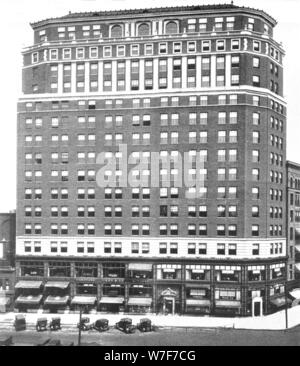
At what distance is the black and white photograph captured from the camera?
70.5 m

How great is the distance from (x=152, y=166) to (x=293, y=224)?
26.4m

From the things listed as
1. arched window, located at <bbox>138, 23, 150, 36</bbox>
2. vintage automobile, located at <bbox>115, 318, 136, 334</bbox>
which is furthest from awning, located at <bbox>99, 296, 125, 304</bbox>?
arched window, located at <bbox>138, 23, 150, 36</bbox>

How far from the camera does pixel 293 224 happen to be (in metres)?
81.8

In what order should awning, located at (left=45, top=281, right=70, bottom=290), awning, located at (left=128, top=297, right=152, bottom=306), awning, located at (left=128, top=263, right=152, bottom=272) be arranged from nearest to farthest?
awning, located at (left=128, top=297, right=152, bottom=306) < awning, located at (left=128, top=263, right=152, bottom=272) < awning, located at (left=45, top=281, right=70, bottom=290)

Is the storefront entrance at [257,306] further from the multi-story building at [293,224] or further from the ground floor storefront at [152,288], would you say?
the multi-story building at [293,224]

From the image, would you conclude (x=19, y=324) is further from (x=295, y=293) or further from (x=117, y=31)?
(x=117, y=31)

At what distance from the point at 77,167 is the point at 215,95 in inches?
862

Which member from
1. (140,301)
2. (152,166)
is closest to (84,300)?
(140,301)

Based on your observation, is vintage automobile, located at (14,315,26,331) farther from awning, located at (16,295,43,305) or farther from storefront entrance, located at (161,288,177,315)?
storefront entrance, located at (161,288,177,315)

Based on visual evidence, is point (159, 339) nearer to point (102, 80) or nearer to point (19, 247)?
point (19, 247)

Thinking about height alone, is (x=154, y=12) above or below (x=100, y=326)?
above

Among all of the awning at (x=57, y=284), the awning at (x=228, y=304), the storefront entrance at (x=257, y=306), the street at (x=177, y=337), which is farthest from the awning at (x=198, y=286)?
the awning at (x=57, y=284)

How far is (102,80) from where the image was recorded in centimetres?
7369

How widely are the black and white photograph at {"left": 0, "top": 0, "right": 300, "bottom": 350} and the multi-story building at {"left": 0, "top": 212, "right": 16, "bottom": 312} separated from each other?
339 mm
